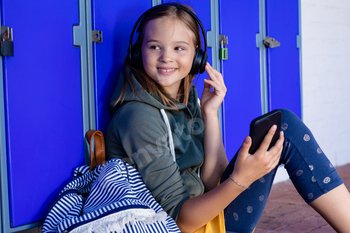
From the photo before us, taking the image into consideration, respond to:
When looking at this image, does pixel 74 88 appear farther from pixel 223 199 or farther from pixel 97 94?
pixel 223 199

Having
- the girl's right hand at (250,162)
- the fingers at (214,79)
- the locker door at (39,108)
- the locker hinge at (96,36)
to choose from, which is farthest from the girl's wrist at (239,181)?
the locker hinge at (96,36)

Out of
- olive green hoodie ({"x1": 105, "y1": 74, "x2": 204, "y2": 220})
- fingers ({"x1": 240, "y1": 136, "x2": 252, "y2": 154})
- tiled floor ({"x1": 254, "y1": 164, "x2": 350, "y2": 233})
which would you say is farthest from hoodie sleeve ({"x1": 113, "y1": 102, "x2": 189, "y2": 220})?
tiled floor ({"x1": 254, "y1": 164, "x2": 350, "y2": 233})

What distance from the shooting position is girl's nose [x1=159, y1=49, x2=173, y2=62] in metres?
1.17

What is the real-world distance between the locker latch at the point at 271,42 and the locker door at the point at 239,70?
84 mm

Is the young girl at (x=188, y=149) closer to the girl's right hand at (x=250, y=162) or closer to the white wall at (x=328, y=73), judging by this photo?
the girl's right hand at (x=250, y=162)

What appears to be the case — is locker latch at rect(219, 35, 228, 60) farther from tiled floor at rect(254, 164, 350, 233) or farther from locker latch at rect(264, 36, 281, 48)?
tiled floor at rect(254, 164, 350, 233)

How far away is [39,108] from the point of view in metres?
1.09

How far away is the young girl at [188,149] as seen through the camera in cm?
101

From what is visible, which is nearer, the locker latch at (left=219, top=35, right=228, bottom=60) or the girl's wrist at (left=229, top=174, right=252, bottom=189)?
the girl's wrist at (left=229, top=174, right=252, bottom=189)

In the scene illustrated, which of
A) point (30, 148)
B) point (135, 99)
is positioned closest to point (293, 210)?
point (135, 99)

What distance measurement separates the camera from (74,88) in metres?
1.18

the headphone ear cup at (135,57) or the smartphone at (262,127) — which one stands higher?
the headphone ear cup at (135,57)

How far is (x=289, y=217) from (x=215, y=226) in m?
0.94

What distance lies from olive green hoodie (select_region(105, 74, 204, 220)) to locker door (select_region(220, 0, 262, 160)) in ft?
2.21
